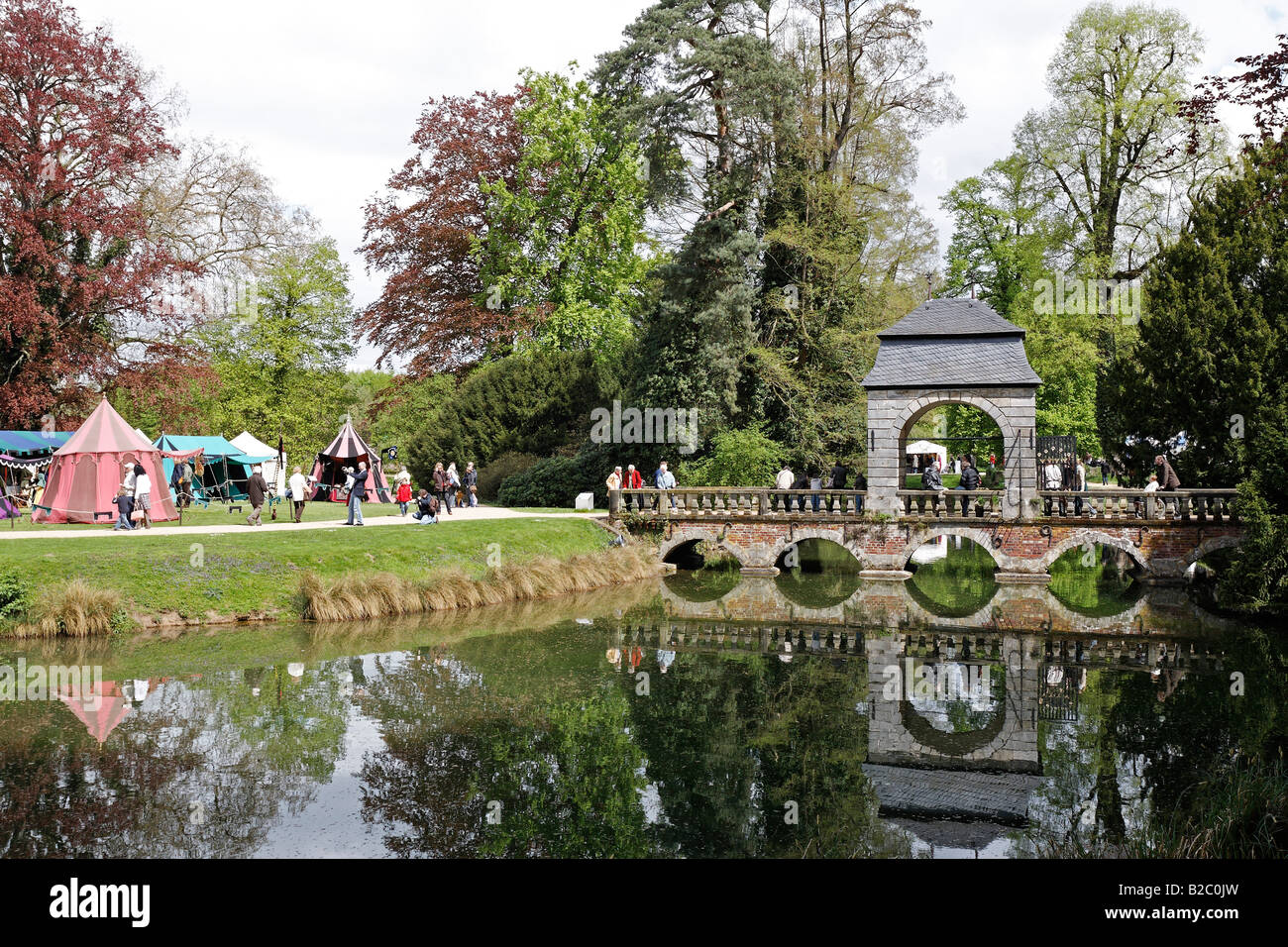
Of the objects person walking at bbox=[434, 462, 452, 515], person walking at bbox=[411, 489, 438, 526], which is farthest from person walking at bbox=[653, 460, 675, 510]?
person walking at bbox=[411, 489, 438, 526]

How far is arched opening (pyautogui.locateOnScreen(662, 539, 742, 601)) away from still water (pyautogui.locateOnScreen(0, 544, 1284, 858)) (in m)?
4.25

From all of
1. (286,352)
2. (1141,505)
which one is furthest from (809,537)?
(286,352)

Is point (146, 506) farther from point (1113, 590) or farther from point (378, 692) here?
point (1113, 590)

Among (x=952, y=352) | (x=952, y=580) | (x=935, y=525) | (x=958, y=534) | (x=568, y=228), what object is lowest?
(x=952, y=580)

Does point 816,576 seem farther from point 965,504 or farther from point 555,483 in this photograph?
point 555,483

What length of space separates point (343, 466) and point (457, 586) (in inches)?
487

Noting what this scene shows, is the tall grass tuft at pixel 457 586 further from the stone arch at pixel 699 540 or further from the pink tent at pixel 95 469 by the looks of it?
the pink tent at pixel 95 469

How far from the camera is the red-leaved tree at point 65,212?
24.8 meters

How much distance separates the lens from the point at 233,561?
58.4 ft

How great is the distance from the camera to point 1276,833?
7.30 meters

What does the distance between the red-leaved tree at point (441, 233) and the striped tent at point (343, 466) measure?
18.0 feet

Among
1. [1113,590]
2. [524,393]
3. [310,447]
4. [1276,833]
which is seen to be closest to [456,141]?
[524,393]

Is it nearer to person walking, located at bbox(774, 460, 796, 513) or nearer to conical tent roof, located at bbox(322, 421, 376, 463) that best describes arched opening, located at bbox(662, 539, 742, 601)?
person walking, located at bbox(774, 460, 796, 513)

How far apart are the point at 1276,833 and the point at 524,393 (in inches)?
1113
